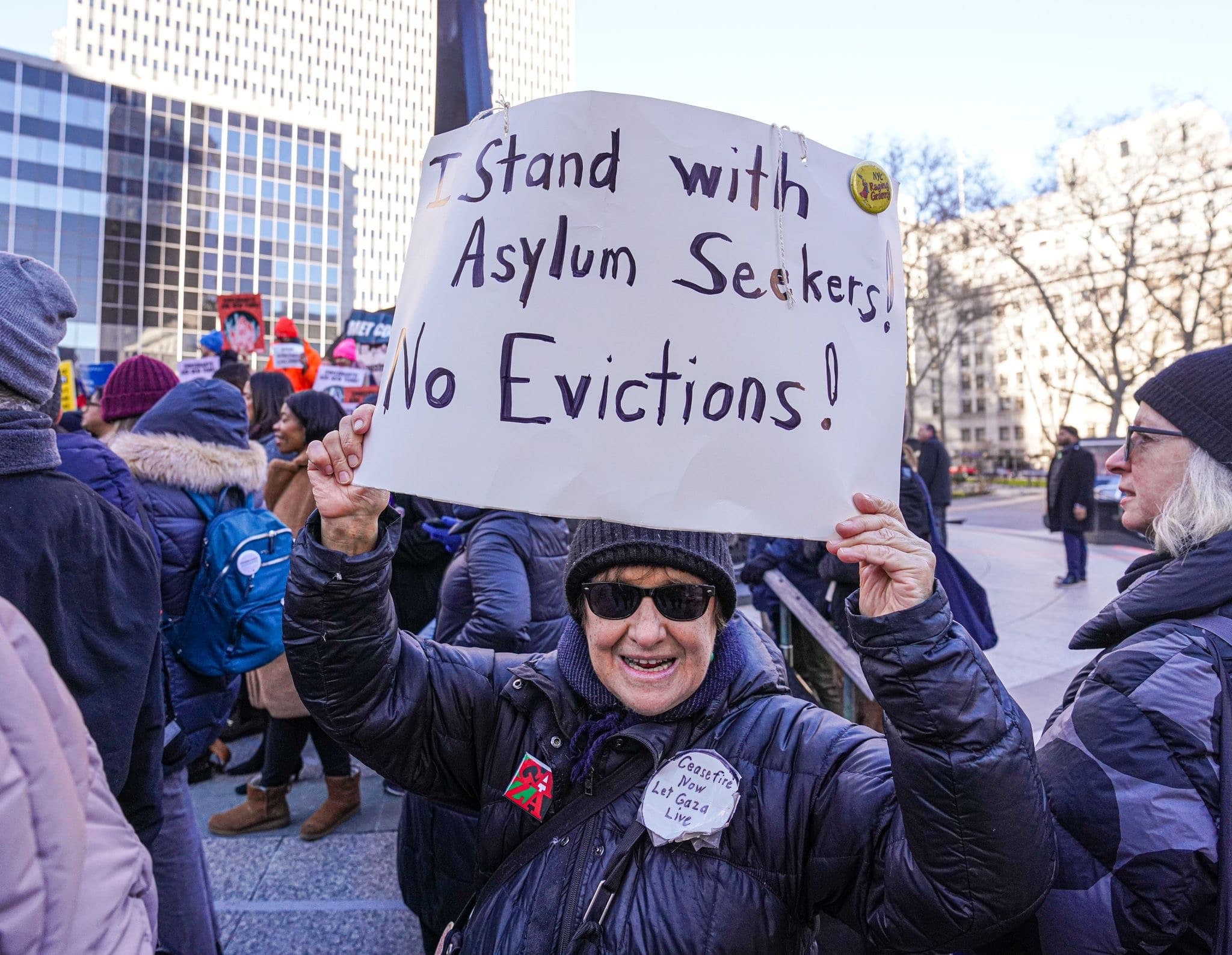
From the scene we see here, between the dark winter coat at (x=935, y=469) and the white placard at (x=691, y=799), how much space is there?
889 centimetres

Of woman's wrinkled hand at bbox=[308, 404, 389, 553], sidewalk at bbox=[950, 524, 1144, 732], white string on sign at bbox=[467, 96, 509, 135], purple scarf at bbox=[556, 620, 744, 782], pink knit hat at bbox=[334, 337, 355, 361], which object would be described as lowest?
sidewalk at bbox=[950, 524, 1144, 732]

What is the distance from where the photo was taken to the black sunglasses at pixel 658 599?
1.47 m

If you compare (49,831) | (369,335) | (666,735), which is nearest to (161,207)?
(369,335)

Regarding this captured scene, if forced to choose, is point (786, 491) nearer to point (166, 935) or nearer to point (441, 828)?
point (441, 828)

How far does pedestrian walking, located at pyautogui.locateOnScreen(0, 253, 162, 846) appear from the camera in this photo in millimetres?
1503

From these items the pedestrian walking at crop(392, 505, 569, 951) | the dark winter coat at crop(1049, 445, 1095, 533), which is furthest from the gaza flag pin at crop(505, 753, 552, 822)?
the dark winter coat at crop(1049, 445, 1095, 533)

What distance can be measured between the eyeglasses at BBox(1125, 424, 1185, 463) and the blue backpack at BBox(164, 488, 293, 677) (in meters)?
2.61

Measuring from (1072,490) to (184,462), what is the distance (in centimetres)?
954

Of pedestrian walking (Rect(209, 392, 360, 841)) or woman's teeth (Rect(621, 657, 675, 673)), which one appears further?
pedestrian walking (Rect(209, 392, 360, 841))

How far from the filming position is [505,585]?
281cm

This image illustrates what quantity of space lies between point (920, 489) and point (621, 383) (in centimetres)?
377

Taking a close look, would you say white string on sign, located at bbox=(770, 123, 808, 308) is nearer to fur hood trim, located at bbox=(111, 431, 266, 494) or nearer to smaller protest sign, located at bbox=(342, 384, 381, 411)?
fur hood trim, located at bbox=(111, 431, 266, 494)

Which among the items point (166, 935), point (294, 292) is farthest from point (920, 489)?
point (294, 292)

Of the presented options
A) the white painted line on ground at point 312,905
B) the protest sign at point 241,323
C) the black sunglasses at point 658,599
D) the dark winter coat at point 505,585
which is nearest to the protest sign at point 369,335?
the protest sign at point 241,323
